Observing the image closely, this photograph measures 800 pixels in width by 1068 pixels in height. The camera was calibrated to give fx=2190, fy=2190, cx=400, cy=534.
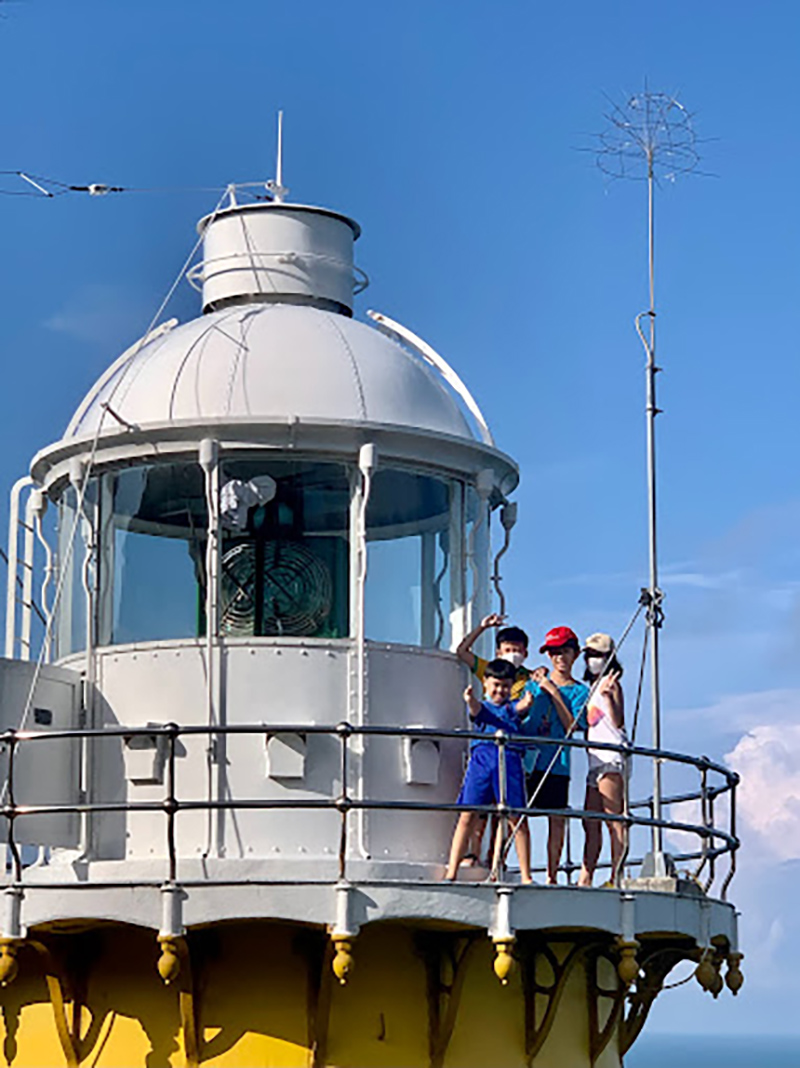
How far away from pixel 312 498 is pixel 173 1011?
4.23 m

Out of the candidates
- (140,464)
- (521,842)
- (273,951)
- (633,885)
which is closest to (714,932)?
(633,885)

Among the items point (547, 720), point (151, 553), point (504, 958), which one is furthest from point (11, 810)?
point (547, 720)

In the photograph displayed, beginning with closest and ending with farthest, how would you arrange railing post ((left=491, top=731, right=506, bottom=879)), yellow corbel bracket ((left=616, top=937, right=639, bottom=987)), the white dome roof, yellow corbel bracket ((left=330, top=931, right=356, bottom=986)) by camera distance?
yellow corbel bracket ((left=330, top=931, right=356, bottom=986))
railing post ((left=491, top=731, right=506, bottom=879))
yellow corbel bracket ((left=616, top=937, right=639, bottom=987))
the white dome roof

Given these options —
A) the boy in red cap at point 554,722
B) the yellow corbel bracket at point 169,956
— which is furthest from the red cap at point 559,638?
the yellow corbel bracket at point 169,956

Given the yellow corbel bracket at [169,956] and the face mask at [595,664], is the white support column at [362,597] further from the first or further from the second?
the yellow corbel bracket at [169,956]

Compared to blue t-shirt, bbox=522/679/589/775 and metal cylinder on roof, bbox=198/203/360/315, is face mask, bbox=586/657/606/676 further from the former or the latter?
metal cylinder on roof, bbox=198/203/360/315

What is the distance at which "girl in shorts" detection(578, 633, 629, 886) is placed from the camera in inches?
681

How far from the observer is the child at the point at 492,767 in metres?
16.5

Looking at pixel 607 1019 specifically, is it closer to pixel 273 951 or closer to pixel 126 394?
pixel 273 951

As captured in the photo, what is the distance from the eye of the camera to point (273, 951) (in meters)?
16.3

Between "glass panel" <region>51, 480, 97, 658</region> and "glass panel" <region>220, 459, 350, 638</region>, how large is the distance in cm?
128

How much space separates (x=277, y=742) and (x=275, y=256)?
461cm

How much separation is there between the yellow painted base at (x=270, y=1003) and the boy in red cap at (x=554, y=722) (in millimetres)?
1143

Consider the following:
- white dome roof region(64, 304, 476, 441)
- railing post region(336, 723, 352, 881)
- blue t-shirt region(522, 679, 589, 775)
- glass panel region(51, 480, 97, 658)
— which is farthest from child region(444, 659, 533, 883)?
glass panel region(51, 480, 97, 658)
